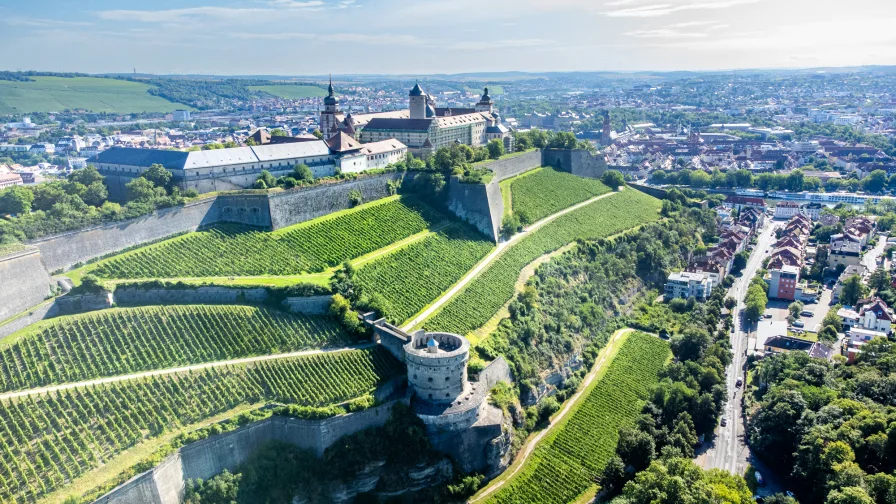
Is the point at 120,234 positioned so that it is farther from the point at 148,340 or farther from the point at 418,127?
the point at 418,127

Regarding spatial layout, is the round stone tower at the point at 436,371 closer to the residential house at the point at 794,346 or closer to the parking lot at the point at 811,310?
the residential house at the point at 794,346

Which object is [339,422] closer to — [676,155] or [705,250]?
[705,250]

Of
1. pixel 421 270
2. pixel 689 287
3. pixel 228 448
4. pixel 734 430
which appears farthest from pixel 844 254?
pixel 228 448

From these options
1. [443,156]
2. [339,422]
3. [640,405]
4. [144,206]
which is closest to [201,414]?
[339,422]

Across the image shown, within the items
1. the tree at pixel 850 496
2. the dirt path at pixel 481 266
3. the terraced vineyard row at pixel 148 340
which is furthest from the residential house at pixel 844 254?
the terraced vineyard row at pixel 148 340

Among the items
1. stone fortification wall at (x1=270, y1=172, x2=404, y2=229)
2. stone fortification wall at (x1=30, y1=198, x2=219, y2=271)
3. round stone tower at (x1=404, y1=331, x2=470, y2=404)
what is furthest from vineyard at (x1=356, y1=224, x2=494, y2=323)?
stone fortification wall at (x1=30, y1=198, x2=219, y2=271)
